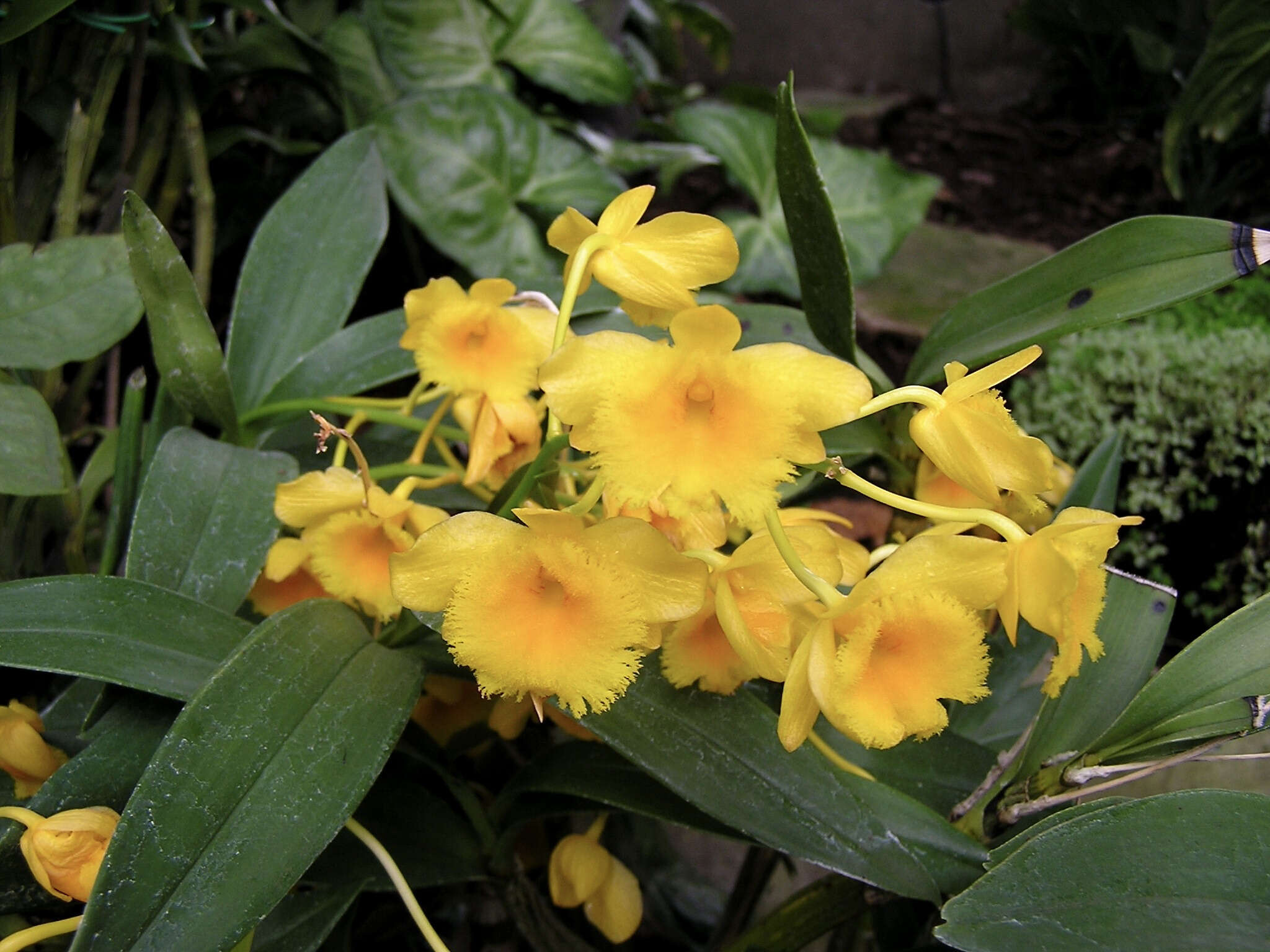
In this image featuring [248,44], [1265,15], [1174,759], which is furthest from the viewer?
[1265,15]

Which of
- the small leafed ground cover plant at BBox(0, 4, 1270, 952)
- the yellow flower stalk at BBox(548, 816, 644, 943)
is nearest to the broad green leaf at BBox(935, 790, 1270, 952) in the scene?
the small leafed ground cover plant at BBox(0, 4, 1270, 952)

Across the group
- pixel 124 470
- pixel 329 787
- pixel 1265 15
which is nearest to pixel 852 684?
pixel 329 787

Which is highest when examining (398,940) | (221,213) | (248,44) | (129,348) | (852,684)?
(248,44)

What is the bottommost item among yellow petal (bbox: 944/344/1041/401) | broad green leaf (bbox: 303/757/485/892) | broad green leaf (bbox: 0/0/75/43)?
broad green leaf (bbox: 303/757/485/892)

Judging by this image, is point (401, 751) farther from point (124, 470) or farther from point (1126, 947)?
point (1126, 947)

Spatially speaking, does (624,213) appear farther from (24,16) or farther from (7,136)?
(7,136)

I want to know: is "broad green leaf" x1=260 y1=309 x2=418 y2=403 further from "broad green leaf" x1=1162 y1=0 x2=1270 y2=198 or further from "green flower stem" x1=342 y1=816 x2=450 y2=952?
"broad green leaf" x1=1162 y1=0 x2=1270 y2=198
